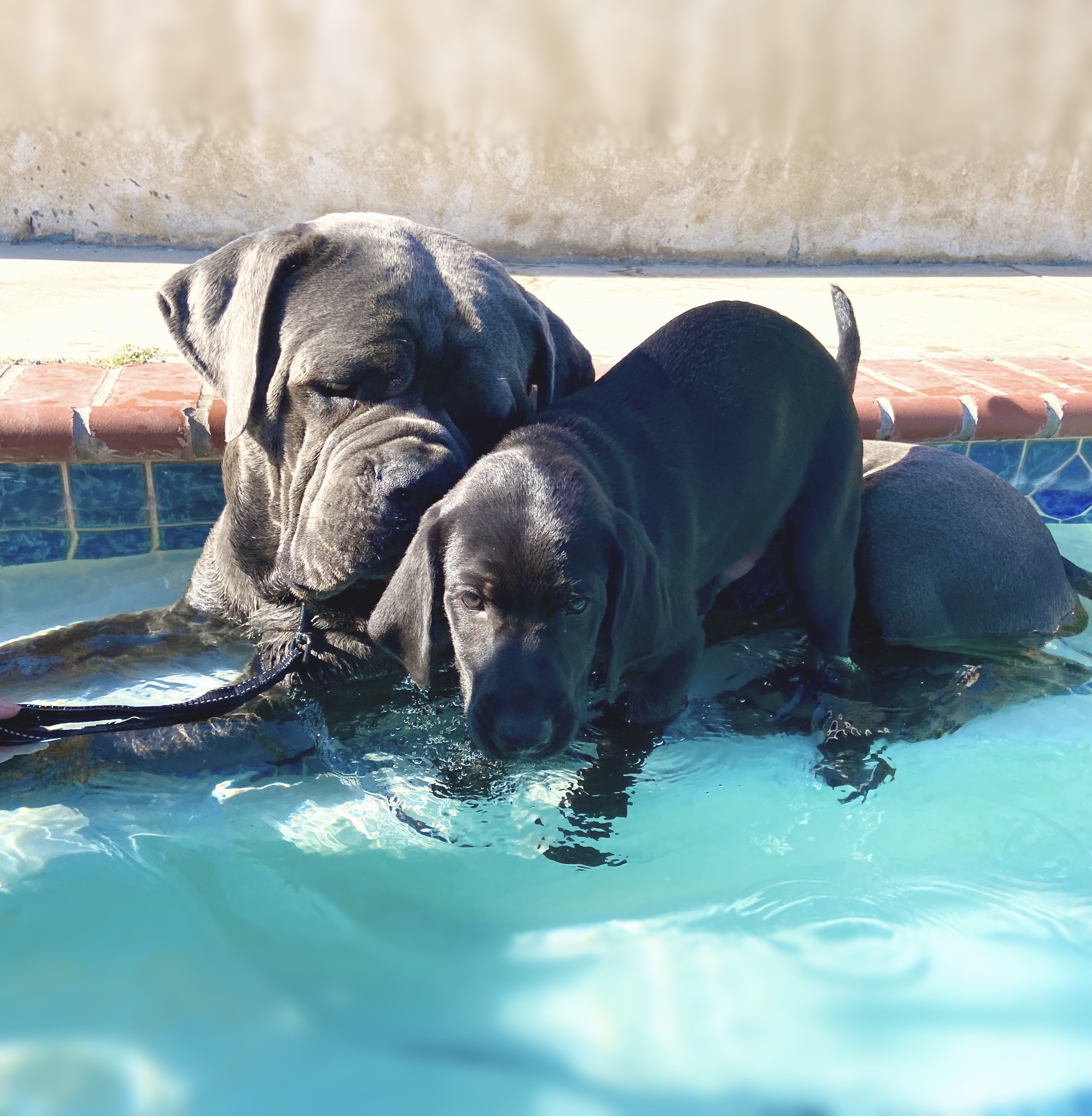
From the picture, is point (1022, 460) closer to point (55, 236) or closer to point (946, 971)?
point (946, 971)

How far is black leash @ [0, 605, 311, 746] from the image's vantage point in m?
3.04

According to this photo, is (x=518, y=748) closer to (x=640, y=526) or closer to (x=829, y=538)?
(x=640, y=526)

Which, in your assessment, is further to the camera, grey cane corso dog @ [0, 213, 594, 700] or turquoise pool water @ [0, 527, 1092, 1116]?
grey cane corso dog @ [0, 213, 594, 700]

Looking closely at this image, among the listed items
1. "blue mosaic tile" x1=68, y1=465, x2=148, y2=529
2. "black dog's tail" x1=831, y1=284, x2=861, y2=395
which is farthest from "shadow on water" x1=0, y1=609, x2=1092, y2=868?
"blue mosaic tile" x1=68, y1=465, x2=148, y2=529

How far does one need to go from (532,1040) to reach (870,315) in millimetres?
5107

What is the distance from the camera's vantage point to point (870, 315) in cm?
679

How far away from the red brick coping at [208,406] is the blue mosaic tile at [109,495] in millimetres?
94

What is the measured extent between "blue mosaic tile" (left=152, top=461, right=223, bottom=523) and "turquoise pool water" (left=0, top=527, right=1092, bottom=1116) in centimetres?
145

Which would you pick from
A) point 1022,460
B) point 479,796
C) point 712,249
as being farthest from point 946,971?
point 712,249

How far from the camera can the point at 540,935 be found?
2980mm

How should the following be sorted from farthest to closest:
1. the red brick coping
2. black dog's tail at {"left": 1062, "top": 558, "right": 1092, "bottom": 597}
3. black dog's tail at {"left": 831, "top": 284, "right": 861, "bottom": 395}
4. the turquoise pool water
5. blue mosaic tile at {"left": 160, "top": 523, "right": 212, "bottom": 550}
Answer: blue mosaic tile at {"left": 160, "top": 523, "right": 212, "bottom": 550}
black dog's tail at {"left": 1062, "top": 558, "right": 1092, "bottom": 597}
the red brick coping
black dog's tail at {"left": 831, "top": 284, "right": 861, "bottom": 395}
the turquoise pool water

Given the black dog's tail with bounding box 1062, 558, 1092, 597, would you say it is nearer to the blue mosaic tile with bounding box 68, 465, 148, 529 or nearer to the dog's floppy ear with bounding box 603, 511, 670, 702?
the dog's floppy ear with bounding box 603, 511, 670, 702

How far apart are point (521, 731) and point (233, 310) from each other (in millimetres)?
1411

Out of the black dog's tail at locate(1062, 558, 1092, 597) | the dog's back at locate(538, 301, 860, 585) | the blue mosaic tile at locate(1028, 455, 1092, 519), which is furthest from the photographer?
the blue mosaic tile at locate(1028, 455, 1092, 519)
